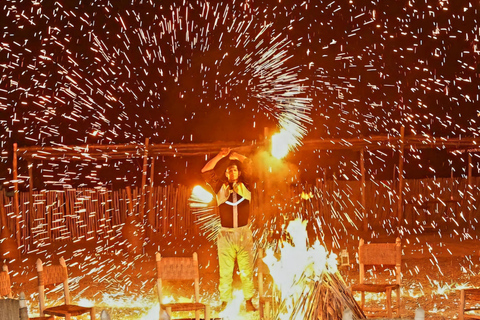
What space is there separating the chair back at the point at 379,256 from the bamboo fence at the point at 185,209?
7.21m

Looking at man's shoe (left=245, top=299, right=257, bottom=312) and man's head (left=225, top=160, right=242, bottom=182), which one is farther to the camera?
man's head (left=225, top=160, right=242, bottom=182)

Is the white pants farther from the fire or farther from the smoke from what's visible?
the fire

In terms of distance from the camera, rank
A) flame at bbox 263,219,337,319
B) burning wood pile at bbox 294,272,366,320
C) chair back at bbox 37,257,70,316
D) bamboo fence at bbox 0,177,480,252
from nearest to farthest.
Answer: burning wood pile at bbox 294,272,366,320 → flame at bbox 263,219,337,319 → chair back at bbox 37,257,70,316 → bamboo fence at bbox 0,177,480,252

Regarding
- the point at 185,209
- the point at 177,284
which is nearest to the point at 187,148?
the point at 185,209

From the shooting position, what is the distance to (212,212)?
A: 15688 millimetres

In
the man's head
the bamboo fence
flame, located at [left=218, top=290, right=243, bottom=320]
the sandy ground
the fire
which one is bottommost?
the sandy ground

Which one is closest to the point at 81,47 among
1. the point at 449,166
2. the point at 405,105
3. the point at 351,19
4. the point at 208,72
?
the point at 208,72

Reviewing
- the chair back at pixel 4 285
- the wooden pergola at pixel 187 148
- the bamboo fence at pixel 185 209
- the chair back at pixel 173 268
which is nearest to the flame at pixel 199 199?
the bamboo fence at pixel 185 209

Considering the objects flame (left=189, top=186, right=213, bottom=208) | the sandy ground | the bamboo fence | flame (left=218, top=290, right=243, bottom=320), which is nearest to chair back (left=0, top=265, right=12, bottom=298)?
the sandy ground

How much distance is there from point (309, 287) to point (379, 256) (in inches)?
81.9

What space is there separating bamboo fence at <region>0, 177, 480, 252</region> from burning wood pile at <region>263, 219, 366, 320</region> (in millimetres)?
7468

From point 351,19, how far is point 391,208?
8714 mm

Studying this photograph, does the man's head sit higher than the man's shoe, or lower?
higher

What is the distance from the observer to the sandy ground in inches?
300
